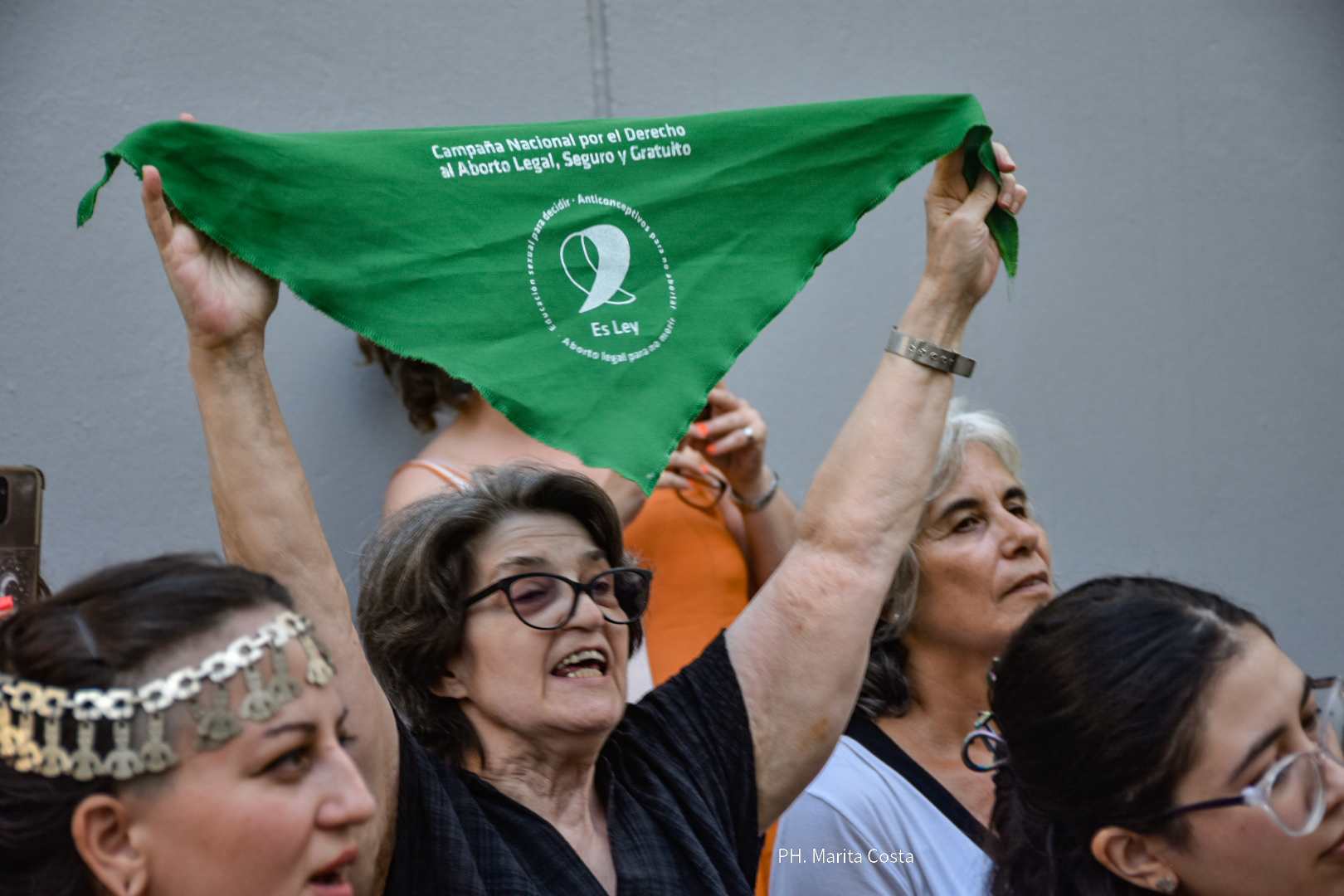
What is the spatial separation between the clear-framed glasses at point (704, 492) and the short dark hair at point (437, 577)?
77cm

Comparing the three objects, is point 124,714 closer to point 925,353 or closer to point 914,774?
point 925,353

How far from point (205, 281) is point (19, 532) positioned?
21.5 inches

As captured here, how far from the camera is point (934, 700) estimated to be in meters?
2.85

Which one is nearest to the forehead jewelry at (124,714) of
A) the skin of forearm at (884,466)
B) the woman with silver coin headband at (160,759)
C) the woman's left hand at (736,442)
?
the woman with silver coin headband at (160,759)

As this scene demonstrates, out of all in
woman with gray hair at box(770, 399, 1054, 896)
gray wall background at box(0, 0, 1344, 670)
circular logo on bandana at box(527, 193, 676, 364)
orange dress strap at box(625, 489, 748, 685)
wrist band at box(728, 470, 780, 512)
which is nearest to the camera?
circular logo on bandana at box(527, 193, 676, 364)

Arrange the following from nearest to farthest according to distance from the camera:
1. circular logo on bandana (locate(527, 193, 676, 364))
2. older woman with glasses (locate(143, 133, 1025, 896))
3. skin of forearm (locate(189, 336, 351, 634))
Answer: skin of forearm (locate(189, 336, 351, 634)) < older woman with glasses (locate(143, 133, 1025, 896)) < circular logo on bandana (locate(527, 193, 676, 364))

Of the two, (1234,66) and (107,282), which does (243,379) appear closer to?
(107,282)

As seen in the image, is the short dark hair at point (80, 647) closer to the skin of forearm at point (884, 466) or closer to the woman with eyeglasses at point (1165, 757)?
the skin of forearm at point (884, 466)

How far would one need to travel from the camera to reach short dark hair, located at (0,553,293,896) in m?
1.46

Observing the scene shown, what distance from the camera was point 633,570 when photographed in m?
2.22

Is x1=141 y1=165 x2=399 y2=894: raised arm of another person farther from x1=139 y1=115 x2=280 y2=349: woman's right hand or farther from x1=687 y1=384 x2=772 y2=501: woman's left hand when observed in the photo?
x1=687 y1=384 x2=772 y2=501: woman's left hand

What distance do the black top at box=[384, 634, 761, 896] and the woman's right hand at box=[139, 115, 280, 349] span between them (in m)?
0.67

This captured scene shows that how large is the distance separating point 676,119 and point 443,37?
1499mm

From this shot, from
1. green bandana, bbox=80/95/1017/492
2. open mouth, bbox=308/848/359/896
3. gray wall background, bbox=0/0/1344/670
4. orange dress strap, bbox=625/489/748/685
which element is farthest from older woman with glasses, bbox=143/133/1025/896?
gray wall background, bbox=0/0/1344/670
